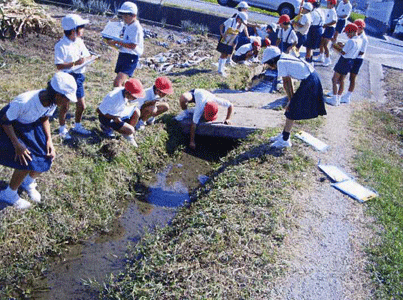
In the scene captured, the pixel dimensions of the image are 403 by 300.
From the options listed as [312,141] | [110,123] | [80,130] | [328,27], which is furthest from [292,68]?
[328,27]

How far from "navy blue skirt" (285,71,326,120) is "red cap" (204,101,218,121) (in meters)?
1.25

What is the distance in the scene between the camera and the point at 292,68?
18.4 feet

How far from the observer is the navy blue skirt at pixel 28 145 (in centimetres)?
390

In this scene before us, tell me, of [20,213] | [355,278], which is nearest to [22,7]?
[20,213]

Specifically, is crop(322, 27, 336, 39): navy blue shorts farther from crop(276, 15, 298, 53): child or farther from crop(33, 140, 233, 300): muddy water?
crop(33, 140, 233, 300): muddy water

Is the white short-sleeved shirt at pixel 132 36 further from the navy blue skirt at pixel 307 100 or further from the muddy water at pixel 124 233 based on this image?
the navy blue skirt at pixel 307 100

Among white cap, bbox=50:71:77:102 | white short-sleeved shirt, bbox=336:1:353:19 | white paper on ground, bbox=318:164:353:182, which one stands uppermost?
white short-sleeved shirt, bbox=336:1:353:19

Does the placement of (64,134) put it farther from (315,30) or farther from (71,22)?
(315,30)

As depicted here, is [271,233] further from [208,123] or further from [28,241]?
[208,123]

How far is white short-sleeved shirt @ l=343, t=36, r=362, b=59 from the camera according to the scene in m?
7.74

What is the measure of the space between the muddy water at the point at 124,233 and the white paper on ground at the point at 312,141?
4.34ft

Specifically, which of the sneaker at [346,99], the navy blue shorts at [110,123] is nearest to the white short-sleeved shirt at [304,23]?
the sneaker at [346,99]

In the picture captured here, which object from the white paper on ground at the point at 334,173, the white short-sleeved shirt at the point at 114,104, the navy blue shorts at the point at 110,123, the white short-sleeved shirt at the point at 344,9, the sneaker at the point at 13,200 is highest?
the white short-sleeved shirt at the point at 344,9

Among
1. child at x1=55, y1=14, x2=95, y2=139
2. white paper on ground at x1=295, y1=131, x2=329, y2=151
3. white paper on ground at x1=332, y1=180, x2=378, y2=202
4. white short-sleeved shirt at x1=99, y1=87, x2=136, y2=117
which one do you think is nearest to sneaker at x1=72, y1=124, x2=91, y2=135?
child at x1=55, y1=14, x2=95, y2=139
